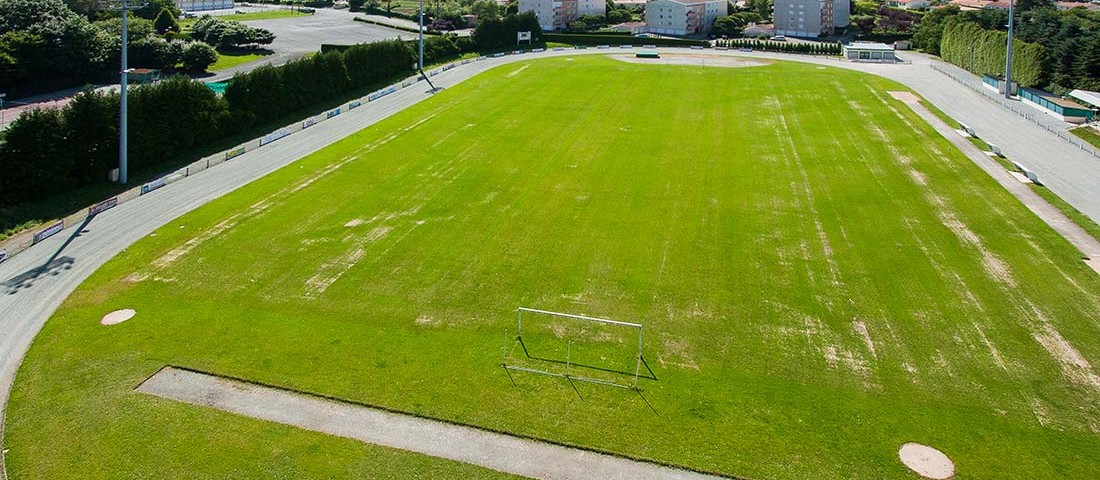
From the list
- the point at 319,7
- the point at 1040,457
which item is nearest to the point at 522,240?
the point at 1040,457

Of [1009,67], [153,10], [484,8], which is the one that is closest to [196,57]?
[153,10]

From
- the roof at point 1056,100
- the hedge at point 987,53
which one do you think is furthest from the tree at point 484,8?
the roof at point 1056,100

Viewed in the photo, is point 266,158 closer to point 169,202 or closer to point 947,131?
point 169,202

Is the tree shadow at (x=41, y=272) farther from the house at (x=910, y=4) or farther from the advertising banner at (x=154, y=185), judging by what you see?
the house at (x=910, y=4)

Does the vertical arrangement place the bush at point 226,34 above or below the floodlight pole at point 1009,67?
above

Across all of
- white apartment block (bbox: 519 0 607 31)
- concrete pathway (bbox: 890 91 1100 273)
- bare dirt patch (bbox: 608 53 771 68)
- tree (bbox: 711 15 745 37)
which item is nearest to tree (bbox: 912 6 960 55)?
bare dirt patch (bbox: 608 53 771 68)

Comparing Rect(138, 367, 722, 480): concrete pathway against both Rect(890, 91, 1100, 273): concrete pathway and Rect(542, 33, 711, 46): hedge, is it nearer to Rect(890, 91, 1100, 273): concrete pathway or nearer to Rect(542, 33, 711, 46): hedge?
Rect(890, 91, 1100, 273): concrete pathway
